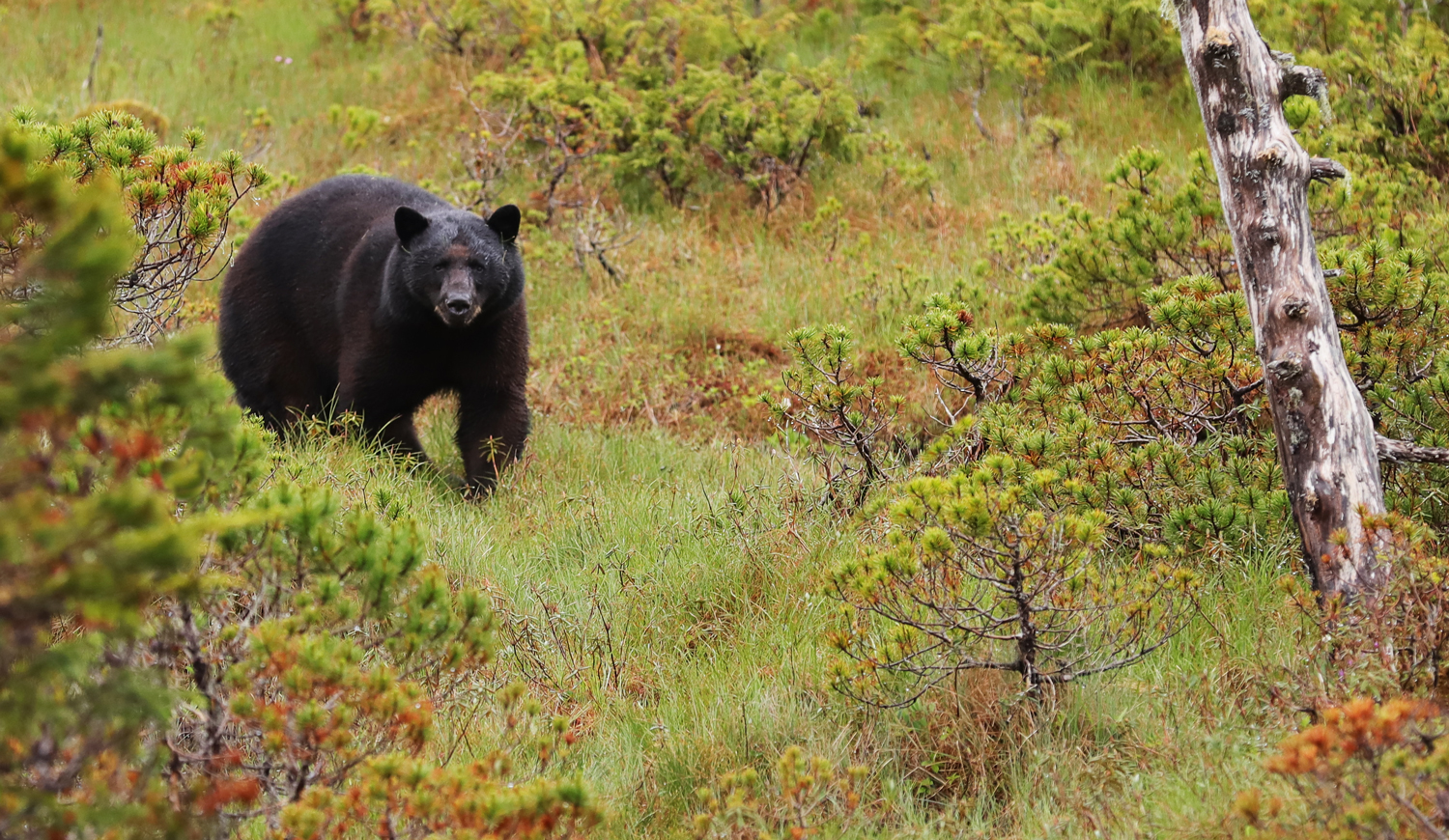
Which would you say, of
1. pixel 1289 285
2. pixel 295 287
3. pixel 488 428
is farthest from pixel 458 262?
pixel 1289 285

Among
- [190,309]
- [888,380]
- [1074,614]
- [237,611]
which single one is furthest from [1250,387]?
[190,309]

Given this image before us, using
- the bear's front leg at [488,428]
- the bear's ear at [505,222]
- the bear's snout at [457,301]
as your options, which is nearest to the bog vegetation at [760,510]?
the bear's front leg at [488,428]

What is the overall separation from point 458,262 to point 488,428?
0.90 meters

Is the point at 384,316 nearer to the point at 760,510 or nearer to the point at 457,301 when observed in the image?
the point at 457,301

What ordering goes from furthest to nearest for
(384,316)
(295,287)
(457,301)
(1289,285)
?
(295,287) < (384,316) < (457,301) < (1289,285)

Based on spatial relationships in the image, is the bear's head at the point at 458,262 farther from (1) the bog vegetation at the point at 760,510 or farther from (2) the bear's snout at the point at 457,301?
(1) the bog vegetation at the point at 760,510

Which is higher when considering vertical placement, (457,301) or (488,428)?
(457,301)

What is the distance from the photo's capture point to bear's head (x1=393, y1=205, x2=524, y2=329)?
610 centimetres

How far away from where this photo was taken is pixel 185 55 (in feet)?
43.6

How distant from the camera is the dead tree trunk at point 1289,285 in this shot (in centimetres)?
393

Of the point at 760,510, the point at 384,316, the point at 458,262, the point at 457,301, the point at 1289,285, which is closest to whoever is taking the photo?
the point at 1289,285

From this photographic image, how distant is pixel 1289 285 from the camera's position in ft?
13.4

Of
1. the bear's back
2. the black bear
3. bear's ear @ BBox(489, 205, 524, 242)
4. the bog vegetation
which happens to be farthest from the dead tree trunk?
the bear's back

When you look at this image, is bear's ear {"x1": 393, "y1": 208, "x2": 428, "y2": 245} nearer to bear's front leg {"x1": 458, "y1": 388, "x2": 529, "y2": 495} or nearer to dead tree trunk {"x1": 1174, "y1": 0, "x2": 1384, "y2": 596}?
bear's front leg {"x1": 458, "y1": 388, "x2": 529, "y2": 495}
